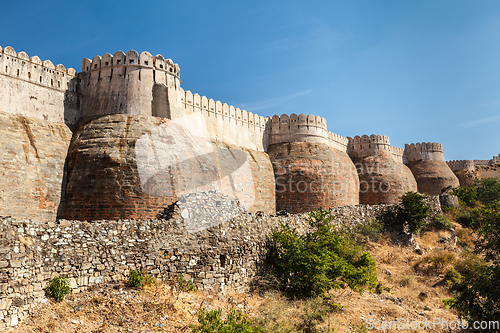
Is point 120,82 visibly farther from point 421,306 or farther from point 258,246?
point 421,306

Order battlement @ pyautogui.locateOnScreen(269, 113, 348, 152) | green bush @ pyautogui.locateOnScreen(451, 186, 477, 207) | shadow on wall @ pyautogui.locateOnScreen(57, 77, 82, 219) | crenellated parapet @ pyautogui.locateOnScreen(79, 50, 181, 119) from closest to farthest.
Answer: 1. crenellated parapet @ pyautogui.locateOnScreen(79, 50, 181, 119)
2. shadow on wall @ pyautogui.locateOnScreen(57, 77, 82, 219)
3. battlement @ pyautogui.locateOnScreen(269, 113, 348, 152)
4. green bush @ pyautogui.locateOnScreen(451, 186, 477, 207)

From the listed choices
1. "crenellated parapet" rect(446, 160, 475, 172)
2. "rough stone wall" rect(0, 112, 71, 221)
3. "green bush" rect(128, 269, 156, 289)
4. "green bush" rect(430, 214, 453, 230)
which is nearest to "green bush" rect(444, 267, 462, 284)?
"green bush" rect(430, 214, 453, 230)

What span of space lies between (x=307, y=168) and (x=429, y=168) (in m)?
18.0

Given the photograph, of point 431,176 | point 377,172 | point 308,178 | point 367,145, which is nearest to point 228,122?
point 308,178

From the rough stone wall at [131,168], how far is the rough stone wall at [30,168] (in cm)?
45

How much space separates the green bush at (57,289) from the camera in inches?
277

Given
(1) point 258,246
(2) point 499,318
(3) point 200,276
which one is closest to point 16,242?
(3) point 200,276

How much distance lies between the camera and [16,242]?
22.5ft

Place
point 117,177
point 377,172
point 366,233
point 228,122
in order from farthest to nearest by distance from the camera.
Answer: point 377,172 < point 228,122 < point 366,233 < point 117,177

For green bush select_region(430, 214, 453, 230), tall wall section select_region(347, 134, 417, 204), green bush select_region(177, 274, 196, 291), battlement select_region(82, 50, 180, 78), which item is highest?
battlement select_region(82, 50, 180, 78)

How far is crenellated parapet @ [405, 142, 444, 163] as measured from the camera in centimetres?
3409

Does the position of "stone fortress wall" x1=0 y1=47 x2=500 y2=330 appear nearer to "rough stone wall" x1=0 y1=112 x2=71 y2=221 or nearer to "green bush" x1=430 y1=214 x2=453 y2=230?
"rough stone wall" x1=0 y1=112 x2=71 y2=221

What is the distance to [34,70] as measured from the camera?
1360 cm

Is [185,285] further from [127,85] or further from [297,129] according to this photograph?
[297,129]
